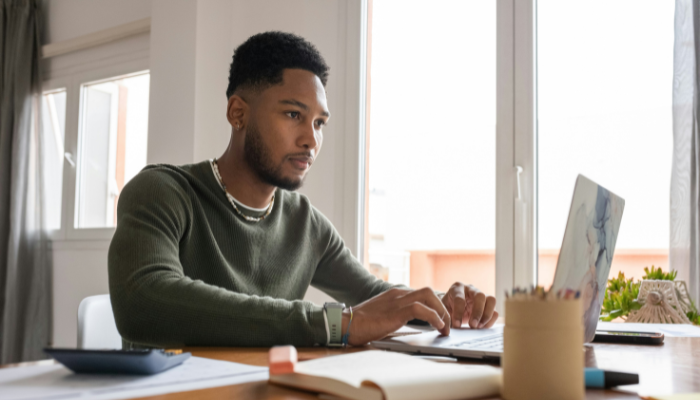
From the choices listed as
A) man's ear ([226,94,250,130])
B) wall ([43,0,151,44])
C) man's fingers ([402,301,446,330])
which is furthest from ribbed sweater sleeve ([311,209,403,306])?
wall ([43,0,151,44])

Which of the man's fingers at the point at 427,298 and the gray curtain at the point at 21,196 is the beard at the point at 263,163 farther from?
the gray curtain at the point at 21,196

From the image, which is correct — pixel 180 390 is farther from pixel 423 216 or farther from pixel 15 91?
pixel 15 91

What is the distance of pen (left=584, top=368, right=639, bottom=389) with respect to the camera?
1.89ft

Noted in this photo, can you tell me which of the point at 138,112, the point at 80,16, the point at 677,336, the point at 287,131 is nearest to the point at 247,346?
the point at 287,131

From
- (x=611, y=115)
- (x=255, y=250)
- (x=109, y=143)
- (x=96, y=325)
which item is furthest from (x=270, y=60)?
(x=109, y=143)

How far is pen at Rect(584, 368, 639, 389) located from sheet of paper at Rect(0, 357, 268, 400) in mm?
322

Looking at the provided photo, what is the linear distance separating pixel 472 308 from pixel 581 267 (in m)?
0.39

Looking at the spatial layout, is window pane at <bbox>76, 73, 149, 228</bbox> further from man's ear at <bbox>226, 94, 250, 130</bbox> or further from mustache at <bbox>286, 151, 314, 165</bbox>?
mustache at <bbox>286, 151, 314, 165</bbox>

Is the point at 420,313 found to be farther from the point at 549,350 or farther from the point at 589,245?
the point at 549,350

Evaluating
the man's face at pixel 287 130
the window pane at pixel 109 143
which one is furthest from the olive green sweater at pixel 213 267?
the window pane at pixel 109 143

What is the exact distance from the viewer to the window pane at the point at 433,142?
2.39 m

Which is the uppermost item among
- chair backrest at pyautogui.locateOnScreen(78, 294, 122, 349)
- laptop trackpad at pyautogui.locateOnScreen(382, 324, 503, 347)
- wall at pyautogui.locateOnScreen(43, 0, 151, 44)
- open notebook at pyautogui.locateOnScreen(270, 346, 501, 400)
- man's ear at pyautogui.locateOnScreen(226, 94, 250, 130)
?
wall at pyautogui.locateOnScreen(43, 0, 151, 44)

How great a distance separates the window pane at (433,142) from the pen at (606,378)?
5.84 feet

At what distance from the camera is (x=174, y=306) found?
0.94 m
